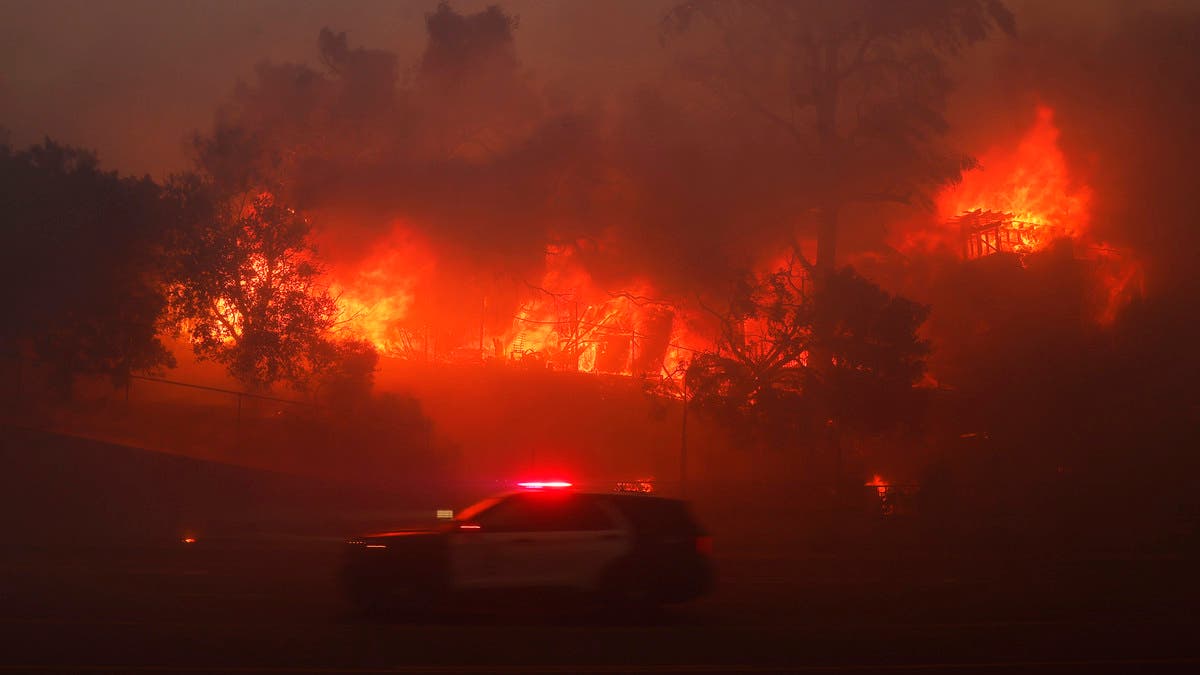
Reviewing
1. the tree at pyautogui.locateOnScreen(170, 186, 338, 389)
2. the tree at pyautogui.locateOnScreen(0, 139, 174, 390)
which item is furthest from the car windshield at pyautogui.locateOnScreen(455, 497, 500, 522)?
the tree at pyautogui.locateOnScreen(0, 139, 174, 390)

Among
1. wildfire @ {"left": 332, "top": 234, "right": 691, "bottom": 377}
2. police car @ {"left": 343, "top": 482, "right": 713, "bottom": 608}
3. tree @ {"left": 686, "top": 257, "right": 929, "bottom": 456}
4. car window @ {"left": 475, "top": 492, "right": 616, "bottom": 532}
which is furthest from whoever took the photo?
wildfire @ {"left": 332, "top": 234, "right": 691, "bottom": 377}

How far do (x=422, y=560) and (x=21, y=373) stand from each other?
1047 inches

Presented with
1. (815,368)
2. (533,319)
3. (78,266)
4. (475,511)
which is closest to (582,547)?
(475,511)

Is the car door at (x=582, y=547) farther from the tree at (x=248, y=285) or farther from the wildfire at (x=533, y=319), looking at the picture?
the wildfire at (x=533, y=319)

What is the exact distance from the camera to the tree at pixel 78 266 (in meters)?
32.5

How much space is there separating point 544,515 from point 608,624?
4.80 ft

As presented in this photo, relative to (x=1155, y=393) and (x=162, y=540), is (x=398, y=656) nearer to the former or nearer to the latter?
(x=162, y=540)

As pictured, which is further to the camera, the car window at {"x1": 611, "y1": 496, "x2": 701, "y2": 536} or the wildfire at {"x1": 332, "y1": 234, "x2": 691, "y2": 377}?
the wildfire at {"x1": 332, "y1": 234, "x2": 691, "y2": 377}

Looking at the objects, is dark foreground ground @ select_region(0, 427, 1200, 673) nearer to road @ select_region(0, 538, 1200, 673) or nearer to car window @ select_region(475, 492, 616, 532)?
road @ select_region(0, 538, 1200, 673)

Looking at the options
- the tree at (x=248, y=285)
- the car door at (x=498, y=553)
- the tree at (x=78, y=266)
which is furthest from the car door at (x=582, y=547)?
the tree at (x=78, y=266)

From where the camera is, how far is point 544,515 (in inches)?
482

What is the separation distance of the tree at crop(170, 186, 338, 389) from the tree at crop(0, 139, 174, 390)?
3.59ft

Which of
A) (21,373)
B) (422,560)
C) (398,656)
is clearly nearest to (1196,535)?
(422,560)

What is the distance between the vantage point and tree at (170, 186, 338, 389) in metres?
33.4
